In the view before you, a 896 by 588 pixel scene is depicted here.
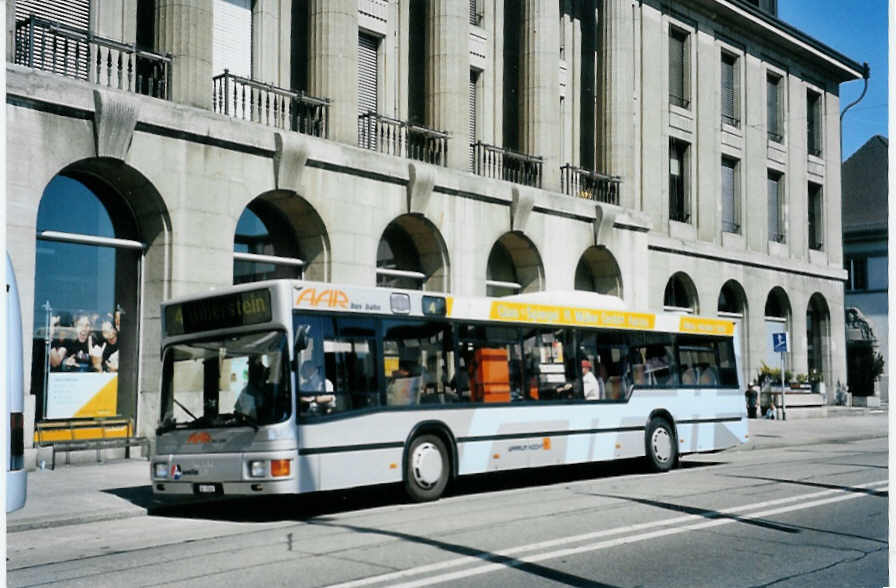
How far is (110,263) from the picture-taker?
19.3 m

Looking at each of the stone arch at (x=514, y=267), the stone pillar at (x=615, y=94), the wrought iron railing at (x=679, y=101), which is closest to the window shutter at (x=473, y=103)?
the stone arch at (x=514, y=267)

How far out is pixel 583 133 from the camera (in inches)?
1288

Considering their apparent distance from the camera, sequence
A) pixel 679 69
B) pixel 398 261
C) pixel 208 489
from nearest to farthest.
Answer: pixel 208 489 → pixel 398 261 → pixel 679 69

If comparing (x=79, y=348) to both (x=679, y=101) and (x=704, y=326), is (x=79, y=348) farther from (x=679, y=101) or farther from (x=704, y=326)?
(x=679, y=101)

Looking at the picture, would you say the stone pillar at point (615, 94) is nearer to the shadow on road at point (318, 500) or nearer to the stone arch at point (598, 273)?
the stone arch at point (598, 273)

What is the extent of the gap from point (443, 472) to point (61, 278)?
8422mm

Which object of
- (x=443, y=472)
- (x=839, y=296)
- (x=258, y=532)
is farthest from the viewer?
(x=839, y=296)

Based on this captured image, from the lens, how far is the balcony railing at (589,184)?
1201 inches

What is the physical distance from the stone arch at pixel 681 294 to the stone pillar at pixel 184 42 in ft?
65.4

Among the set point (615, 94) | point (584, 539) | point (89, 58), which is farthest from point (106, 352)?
point (615, 94)

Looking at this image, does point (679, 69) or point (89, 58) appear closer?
point (89, 58)

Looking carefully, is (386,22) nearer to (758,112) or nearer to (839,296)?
(758,112)

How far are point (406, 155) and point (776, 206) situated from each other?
70.5ft

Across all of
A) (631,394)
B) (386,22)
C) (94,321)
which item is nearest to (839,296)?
(386,22)
